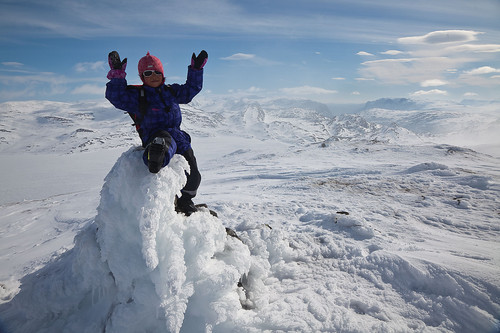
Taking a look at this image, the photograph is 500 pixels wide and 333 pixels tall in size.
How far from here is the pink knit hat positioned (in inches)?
149

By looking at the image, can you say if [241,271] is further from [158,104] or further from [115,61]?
[115,61]

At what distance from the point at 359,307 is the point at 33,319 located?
12.6ft

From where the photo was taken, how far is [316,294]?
11.9ft

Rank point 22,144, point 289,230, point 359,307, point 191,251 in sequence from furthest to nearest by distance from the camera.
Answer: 1. point 22,144
2. point 289,230
3. point 359,307
4. point 191,251

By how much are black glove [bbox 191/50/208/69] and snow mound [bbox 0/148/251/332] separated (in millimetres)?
1660

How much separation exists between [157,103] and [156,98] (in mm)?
73

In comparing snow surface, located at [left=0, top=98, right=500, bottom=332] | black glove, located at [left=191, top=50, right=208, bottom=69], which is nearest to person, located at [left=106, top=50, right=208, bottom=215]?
black glove, located at [left=191, top=50, right=208, bottom=69]

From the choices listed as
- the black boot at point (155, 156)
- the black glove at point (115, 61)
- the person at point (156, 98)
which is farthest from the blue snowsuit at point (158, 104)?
the black boot at point (155, 156)

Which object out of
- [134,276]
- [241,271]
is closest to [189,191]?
[241,271]

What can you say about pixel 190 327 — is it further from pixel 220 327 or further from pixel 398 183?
pixel 398 183

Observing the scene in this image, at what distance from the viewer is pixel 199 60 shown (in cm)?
399

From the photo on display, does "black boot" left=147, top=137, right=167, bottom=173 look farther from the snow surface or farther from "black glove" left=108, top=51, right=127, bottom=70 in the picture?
"black glove" left=108, top=51, right=127, bottom=70

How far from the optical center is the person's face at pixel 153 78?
3.78 meters

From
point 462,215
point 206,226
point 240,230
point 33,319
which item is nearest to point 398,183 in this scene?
point 462,215
